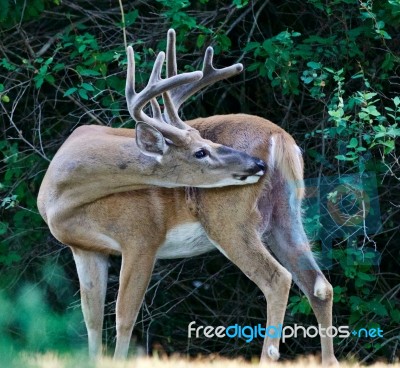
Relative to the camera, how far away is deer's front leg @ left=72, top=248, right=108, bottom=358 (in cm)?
700

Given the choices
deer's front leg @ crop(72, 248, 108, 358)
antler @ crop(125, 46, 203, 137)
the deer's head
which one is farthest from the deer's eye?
deer's front leg @ crop(72, 248, 108, 358)

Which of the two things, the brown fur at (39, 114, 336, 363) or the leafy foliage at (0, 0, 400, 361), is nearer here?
the brown fur at (39, 114, 336, 363)

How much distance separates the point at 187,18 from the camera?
766 centimetres

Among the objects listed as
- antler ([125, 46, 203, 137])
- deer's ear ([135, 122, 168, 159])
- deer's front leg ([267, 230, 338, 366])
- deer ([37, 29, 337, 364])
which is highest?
antler ([125, 46, 203, 137])

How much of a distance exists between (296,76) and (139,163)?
174 centimetres

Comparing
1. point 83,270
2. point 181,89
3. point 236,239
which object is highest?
point 181,89

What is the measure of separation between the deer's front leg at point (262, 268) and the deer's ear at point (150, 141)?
59 cm

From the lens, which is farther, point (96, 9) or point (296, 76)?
point (96, 9)

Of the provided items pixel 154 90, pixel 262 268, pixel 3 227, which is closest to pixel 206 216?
pixel 262 268

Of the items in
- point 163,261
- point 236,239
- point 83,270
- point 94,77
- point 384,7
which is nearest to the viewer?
point 236,239

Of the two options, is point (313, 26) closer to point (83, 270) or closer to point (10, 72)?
point (10, 72)

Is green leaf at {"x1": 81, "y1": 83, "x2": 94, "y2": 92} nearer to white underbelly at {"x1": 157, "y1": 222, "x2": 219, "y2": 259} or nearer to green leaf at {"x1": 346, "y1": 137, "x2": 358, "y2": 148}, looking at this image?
white underbelly at {"x1": 157, "y1": 222, "x2": 219, "y2": 259}

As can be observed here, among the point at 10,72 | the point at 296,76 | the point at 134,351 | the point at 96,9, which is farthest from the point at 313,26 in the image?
the point at 134,351

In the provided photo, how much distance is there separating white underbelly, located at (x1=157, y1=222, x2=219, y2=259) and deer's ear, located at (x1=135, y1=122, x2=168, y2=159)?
48 centimetres
